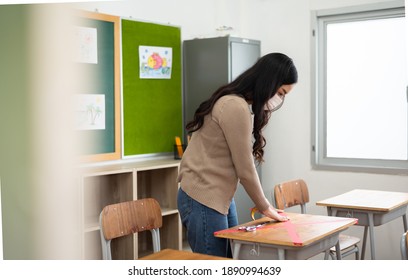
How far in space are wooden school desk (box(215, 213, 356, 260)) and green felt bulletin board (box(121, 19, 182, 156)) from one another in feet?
5.05

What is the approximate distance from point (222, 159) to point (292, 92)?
1441mm

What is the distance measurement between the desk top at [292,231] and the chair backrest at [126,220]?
1.17 feet

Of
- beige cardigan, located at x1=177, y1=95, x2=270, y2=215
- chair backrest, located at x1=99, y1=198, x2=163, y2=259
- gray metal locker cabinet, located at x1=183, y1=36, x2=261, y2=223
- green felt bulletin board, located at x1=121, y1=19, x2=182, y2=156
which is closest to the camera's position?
beige cardigan, located at x1=177, y1=95, x2=270, y2=215

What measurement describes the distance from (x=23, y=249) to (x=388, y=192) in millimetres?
1947

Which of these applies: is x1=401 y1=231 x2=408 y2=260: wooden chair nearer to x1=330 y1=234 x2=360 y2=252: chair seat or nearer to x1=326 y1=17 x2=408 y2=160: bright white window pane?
x1=330 y1=234 x2=360 y2=252: chair seat

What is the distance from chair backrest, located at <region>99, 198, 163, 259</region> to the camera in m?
2.27

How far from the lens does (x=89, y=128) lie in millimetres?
3305

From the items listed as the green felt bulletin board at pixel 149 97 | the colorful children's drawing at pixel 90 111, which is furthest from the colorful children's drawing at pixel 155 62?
the colorful children's drawing at pixel 90 111

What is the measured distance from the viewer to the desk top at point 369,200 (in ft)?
9.55

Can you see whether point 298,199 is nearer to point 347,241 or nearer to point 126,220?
point 347,241

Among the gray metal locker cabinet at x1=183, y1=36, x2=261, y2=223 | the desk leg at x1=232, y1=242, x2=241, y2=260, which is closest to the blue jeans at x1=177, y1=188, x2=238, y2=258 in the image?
the desk leg at x1=232, y1=242, x2=241, y2=260

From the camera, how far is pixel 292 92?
356cm

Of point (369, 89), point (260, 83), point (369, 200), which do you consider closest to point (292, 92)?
point (369, 89)
